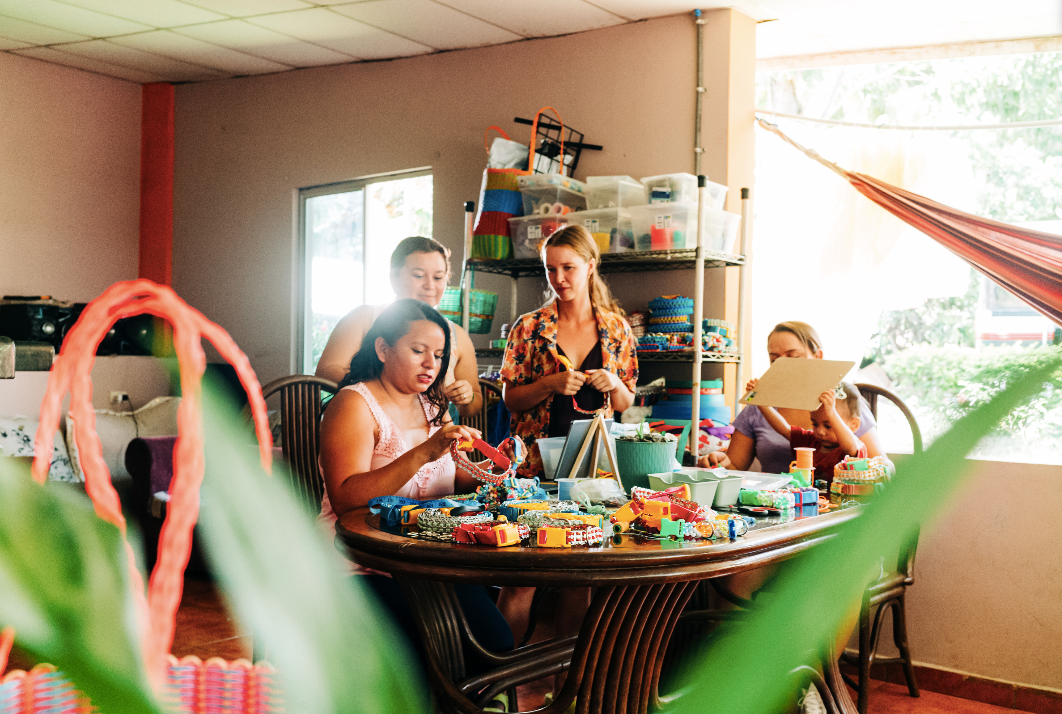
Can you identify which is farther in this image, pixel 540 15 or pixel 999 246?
pixel 540 15

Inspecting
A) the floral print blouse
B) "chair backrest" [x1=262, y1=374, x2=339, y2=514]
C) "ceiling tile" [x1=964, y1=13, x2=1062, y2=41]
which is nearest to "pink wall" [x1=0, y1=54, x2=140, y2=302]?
"chair backrest" [x1=262, y1=374, x2=339, y2=514]

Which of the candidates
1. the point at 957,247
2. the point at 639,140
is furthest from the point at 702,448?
the point at 639,140

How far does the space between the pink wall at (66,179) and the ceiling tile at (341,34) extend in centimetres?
171

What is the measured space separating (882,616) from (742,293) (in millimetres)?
1437

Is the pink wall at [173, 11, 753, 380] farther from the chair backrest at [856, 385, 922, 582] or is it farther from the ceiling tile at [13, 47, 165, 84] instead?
the chair backrest at [856, 385, 922, 582]

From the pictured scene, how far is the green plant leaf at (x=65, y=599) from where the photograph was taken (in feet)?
0.54

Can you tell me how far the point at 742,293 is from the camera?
3.45 meters

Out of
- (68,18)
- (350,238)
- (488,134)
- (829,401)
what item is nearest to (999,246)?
(829,401)

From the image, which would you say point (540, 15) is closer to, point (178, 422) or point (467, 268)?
point (467, 268)

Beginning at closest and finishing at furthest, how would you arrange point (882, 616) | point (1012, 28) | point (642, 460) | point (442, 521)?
point (442, 521), point (642, 460), point (882, 616), point (1012, 28)

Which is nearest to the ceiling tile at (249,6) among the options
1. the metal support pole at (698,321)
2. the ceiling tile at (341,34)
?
the ceiling tile at (341,34)

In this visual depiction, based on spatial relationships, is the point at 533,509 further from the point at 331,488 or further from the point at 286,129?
the point at 286,129

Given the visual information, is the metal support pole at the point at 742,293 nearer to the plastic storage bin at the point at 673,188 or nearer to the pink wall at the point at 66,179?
the plastic storage bin at the point at 673,188

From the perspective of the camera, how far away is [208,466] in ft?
0.63
